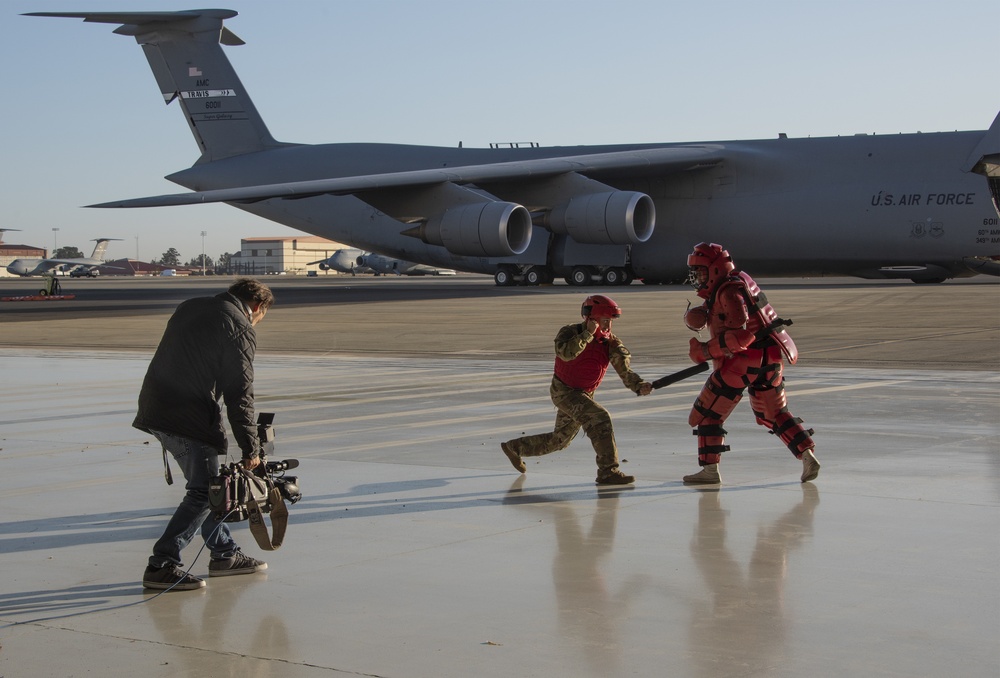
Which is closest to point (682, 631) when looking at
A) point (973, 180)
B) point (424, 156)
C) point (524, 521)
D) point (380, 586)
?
point (380, 586)

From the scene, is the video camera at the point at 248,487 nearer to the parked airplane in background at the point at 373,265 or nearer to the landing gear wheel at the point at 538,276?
the landing gear wheel at the point at 538,276

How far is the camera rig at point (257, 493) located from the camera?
5.03 m

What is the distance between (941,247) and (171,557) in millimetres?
29848

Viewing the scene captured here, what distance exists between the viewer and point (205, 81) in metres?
41.4

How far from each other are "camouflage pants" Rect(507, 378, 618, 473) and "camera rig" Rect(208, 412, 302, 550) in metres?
2.34

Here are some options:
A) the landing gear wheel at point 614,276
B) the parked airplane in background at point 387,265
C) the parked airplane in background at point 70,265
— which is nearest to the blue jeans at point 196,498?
the landing gear wheel at point 614,276

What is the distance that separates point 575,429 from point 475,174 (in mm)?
26031

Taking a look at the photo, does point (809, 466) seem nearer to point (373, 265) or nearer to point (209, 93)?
point (209, 93)

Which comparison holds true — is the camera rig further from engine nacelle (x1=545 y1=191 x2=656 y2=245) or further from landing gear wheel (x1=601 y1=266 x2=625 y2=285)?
landing gear wheel (x1=601 y1=266 x2=625 y2=285)

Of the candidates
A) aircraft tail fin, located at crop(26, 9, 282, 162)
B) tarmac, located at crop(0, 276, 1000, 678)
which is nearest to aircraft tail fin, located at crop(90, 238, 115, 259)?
aircraft tail fin, located at crop(26, 9, 282, 162)

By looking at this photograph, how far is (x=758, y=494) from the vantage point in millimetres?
6867

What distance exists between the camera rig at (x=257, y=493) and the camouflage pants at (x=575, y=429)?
7.67 feet

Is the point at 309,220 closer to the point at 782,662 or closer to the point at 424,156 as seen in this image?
the point at 424,156

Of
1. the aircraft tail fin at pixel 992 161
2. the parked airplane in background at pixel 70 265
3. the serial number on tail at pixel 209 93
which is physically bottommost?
the parked airplane in background at pixel 70 265
